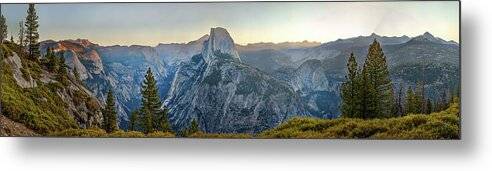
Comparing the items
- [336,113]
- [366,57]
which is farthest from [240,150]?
[366,57]

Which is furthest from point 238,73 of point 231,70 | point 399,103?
point 399,103

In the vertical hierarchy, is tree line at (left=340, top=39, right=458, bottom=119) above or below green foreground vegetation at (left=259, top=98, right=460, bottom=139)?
above

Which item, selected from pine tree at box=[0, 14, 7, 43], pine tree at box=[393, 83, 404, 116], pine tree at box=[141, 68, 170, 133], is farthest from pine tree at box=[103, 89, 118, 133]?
pine tree at box=[393, 83, 404, 116]

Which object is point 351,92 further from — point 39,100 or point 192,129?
point 39,100

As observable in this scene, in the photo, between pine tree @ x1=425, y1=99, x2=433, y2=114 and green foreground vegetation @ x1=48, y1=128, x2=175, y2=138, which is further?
green foreground vegetation @ x1=48, y1=128, x2=175, y2=138

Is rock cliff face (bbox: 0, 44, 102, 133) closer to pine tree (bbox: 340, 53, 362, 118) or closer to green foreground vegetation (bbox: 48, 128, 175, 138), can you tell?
green foreground vegetation (bbox: 48, 128, 175, 138)

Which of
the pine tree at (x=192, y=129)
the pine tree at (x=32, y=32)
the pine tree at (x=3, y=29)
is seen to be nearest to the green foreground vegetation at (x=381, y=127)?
the pine tree at (x=192, y=129)

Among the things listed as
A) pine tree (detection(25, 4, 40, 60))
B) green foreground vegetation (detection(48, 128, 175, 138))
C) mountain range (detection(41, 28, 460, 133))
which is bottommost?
green foreground vegetation (detection(48, 128, 175, 138))

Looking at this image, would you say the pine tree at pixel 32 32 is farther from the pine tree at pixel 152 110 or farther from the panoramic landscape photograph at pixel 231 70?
the pine tree at pixel 152 110
